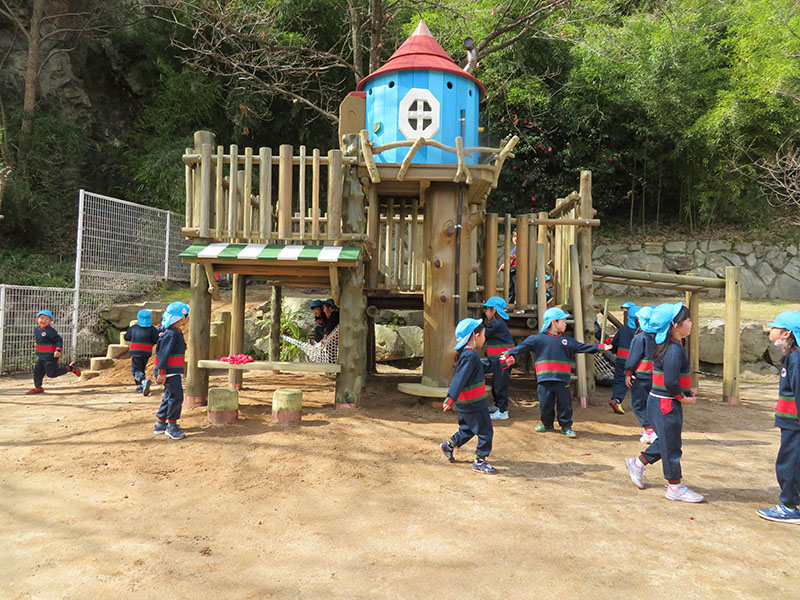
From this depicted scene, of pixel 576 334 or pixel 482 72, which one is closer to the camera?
pixel 576 334

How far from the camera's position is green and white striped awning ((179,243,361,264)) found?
6.02m

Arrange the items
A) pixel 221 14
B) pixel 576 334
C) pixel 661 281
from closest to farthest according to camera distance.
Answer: pixel 576 334, pixel 661 281, pixel 221 14

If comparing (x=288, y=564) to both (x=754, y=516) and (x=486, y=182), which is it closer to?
(x=754, y=516)

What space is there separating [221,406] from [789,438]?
17.2 ft

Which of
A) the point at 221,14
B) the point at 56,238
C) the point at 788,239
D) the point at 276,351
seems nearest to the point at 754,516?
the point at 276,351

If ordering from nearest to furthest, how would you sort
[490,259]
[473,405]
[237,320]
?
[473,405], [490,259], [237,320]

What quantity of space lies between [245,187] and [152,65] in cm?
1260

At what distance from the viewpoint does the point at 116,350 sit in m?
9.94

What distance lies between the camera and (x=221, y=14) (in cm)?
1153

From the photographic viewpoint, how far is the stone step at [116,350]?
9906 millimetres

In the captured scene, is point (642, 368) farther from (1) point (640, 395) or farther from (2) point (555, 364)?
(2) point (555, 364)

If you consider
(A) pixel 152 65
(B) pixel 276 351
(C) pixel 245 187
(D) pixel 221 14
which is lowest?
(B) pixel 276 351

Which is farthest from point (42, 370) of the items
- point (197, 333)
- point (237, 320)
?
point (197, 333)

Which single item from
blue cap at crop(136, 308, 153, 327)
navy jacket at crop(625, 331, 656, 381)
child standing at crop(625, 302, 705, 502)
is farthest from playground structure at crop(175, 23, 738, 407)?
child standing at crop(625, 302, 705, 502)
